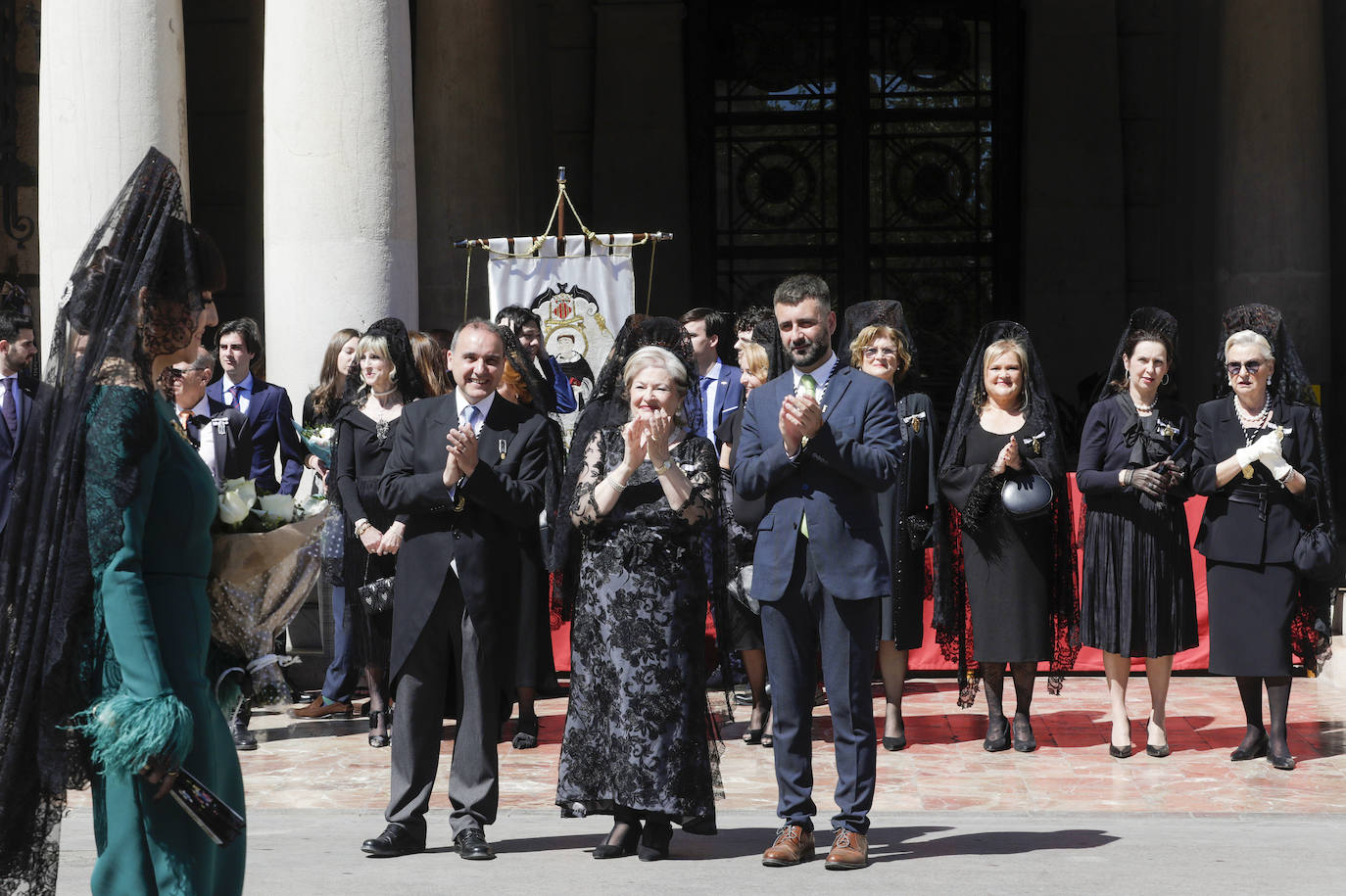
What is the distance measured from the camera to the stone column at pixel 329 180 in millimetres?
10602

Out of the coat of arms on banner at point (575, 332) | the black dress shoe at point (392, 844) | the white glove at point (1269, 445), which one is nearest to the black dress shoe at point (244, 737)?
the black dress shoe at point (392, 844)

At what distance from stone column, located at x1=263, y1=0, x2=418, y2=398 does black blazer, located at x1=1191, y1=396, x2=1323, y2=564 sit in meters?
4.96

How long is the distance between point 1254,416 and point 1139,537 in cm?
79

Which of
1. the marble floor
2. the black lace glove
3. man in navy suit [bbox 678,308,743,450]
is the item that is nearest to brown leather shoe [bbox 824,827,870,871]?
the marble floor

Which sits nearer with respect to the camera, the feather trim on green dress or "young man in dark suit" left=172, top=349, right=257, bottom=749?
the feather trim on green dress

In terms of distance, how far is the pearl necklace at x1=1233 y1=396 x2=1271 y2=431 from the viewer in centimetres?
826

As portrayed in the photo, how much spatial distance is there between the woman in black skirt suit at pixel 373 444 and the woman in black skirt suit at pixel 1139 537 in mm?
3404

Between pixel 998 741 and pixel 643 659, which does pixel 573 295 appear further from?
pixel 643 659

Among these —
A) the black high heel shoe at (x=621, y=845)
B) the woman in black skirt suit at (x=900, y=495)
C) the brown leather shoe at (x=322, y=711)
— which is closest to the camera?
the black high heel shoe at (x=621, y=845)

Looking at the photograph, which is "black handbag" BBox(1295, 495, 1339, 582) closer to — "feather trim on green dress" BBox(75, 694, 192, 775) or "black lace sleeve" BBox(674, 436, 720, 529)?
"black lace sleeve" BBox(674, 436, 720, 529)

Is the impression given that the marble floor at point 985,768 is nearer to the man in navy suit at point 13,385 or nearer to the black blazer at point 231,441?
the black blazer at point 231,441

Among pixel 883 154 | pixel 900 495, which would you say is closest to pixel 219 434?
pixel 900 495

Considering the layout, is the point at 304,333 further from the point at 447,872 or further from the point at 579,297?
the point at 447,872

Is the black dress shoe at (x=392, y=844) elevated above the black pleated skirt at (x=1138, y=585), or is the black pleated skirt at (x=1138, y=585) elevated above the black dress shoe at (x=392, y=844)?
the black pleated skirt at (x=1138, y=585)
